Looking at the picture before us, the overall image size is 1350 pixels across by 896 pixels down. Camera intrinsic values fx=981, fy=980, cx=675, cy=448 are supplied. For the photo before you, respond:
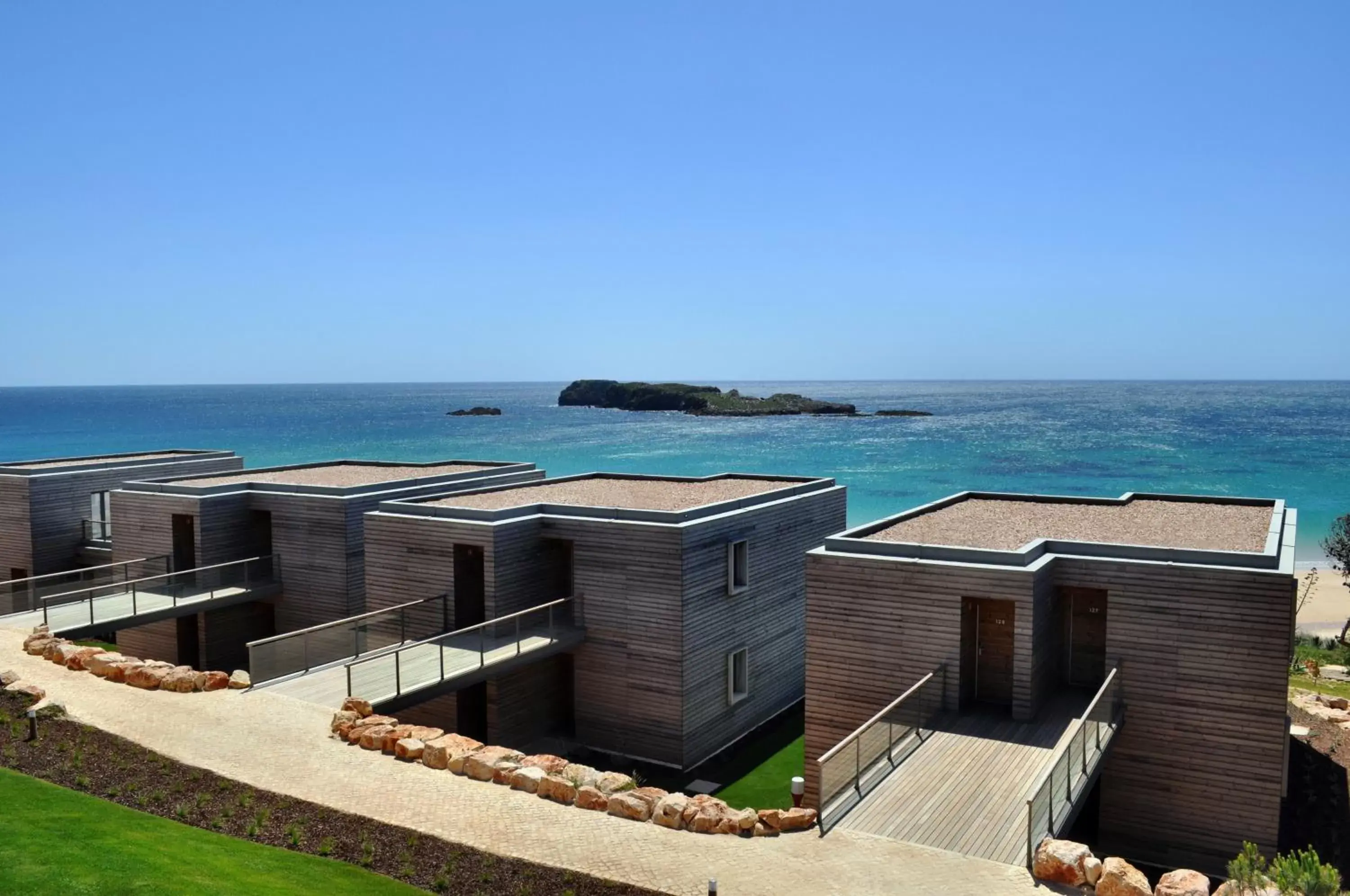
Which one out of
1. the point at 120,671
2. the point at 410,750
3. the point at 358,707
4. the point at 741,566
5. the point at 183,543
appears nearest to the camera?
the point at 410,750

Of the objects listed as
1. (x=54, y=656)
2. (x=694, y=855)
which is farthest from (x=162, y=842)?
(x=54, y=656)

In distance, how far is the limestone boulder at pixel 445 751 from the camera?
504 inches

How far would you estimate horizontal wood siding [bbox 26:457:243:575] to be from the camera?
25906mm

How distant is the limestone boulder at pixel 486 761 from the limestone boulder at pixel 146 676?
244 inches

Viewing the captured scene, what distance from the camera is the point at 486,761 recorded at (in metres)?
12.5

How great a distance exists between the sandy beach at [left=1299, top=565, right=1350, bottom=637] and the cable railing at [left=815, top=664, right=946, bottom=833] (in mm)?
26745

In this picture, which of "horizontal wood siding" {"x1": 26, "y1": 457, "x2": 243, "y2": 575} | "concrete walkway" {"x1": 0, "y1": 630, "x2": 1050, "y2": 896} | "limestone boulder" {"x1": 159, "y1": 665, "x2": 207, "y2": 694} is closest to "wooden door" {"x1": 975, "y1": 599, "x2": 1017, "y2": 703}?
"concrete walkway" {"x1": 0, "y1": 630, "x2": 1050, "y2": 896}

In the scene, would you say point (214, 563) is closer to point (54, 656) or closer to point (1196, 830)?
point (54, 656)

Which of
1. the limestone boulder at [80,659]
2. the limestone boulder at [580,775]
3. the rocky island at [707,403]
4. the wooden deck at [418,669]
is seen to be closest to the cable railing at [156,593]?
the limestone boulder at [80,659]

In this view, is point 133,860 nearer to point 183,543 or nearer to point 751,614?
point 751,614

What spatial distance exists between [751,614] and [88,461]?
21582 millimetres

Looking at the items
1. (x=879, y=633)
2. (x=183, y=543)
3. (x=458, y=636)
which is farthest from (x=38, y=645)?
(x=879, y=633)

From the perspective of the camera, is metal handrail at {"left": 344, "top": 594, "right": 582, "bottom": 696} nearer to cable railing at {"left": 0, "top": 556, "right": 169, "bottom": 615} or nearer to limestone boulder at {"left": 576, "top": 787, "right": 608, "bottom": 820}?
limestone boulder at {"left": 576, "top": 787, "right": 608, "bottom": 820}

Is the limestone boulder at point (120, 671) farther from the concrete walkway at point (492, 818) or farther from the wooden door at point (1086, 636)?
the wooden door at point (1086, 636)
